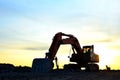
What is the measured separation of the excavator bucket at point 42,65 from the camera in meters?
41.1

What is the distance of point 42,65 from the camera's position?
41281 mm

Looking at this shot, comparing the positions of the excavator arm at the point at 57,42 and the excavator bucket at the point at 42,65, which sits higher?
the excavator arm at the point at 57,42

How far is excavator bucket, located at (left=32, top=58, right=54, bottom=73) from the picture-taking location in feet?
135

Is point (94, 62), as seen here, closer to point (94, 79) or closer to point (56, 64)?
point (56, 64)

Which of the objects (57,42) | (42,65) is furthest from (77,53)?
(42,65)

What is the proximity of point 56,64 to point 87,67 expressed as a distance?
771cm

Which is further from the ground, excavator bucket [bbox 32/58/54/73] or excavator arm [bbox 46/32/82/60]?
excavator arm [bbox 46/32/82/60]

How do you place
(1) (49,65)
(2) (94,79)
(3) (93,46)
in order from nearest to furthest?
(2) (94,79) < (1) (49,65) < (3) (93,46)

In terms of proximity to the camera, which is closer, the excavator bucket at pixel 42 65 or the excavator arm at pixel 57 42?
the excavator bucket at pixel 42 65

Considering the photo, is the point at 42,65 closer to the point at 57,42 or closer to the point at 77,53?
the point at 57,42

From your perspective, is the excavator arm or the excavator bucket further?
the excavator arm

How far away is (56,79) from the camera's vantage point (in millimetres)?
28250

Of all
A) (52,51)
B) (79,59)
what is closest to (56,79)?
(52,51)

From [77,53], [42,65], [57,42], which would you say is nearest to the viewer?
[42,65]
